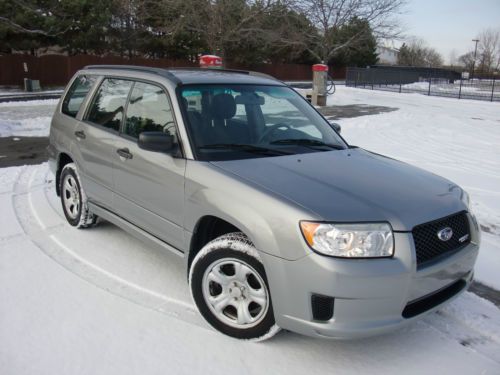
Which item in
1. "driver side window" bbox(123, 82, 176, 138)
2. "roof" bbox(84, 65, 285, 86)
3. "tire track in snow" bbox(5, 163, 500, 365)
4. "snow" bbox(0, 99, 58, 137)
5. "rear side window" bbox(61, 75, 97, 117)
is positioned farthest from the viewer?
"snow" bbox(0, 99, 58, 137)

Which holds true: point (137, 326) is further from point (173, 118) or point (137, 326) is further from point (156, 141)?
point (173, 118)

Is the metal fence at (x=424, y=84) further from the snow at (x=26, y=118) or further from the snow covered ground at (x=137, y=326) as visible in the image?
the snow covered ground at (x=137, y=326)

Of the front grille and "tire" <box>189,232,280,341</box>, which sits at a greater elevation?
the front grille

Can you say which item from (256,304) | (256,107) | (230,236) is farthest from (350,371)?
(256,107)

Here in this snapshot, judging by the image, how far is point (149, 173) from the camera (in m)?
3.57

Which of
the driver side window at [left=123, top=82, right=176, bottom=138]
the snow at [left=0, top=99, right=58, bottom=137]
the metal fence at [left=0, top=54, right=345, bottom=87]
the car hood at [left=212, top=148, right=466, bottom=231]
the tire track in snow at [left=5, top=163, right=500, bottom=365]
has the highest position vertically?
the metal fence at [left=0, top=54, right=345, bottom=87]

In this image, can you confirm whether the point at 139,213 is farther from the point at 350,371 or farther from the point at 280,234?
the point at 350,371

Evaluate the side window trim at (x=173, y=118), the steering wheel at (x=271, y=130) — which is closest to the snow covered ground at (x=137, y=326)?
the side window trim at (x=173, y=118)

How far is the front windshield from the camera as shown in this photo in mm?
3418

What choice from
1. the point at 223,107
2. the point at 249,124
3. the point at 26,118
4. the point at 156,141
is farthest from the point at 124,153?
the point at 26,118

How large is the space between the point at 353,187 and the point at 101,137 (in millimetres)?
2449

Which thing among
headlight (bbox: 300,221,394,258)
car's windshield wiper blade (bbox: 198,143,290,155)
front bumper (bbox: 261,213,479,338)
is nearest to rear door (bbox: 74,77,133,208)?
car's windshield wiper blade (bbox: 198,143,290,155)

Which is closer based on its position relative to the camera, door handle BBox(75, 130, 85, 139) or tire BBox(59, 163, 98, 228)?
door handle BBox(75, 130, 85, 139)

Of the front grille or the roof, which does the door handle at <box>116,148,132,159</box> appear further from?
the front grille
